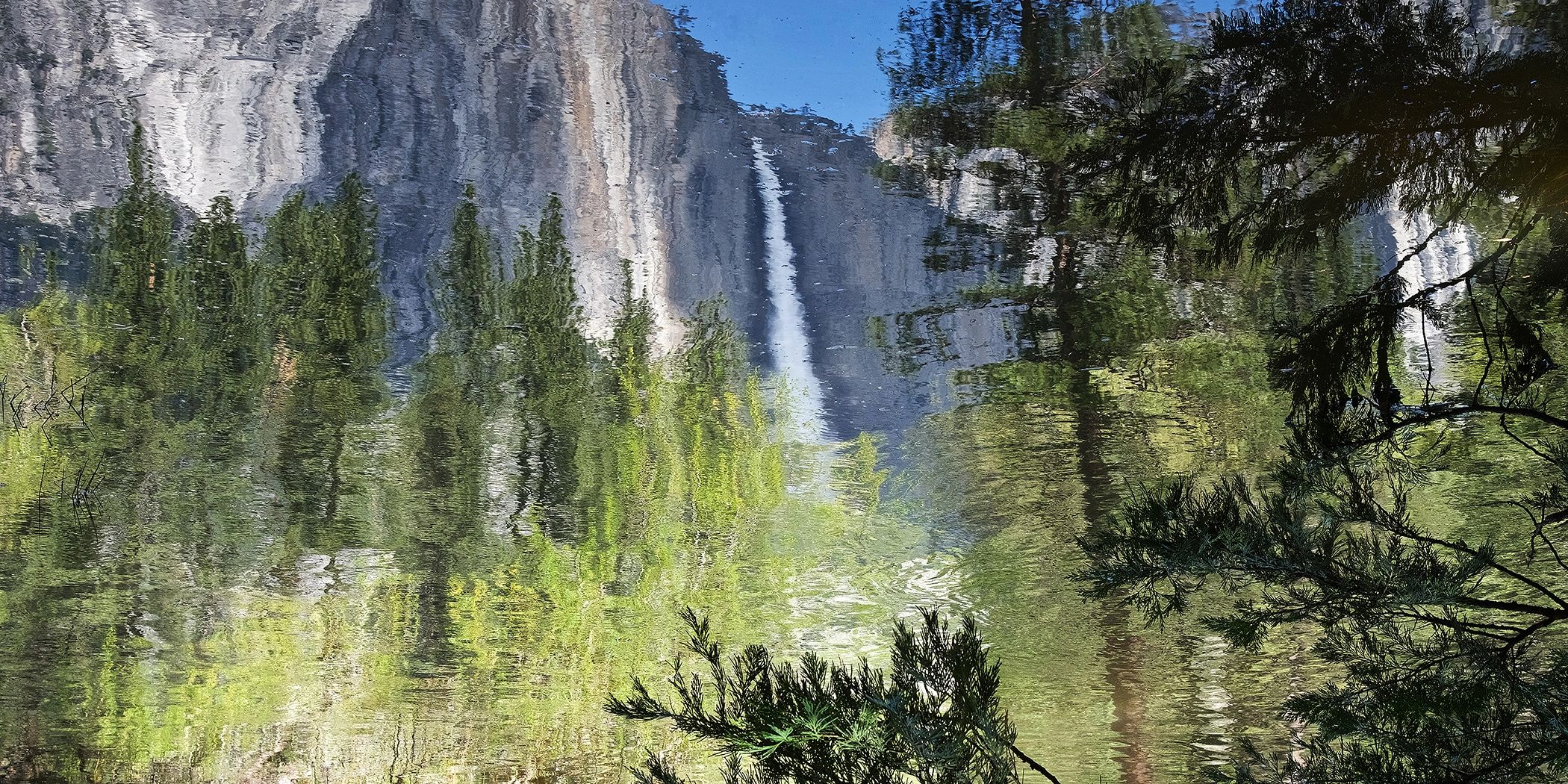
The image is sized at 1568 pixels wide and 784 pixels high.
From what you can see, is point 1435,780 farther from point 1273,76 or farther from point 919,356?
point 919,356

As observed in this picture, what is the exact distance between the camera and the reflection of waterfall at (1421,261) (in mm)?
2389

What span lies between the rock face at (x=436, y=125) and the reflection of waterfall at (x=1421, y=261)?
1.11 meters

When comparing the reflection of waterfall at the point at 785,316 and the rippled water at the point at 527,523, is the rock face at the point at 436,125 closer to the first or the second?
the reflection of waterfall at the point at 785,316

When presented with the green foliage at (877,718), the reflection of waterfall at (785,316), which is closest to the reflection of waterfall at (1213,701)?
the reflection of waterfall at (785,316)

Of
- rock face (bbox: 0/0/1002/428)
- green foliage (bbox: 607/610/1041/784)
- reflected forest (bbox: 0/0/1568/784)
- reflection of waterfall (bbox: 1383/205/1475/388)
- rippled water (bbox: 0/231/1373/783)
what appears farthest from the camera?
rippled water (bbox: 0/231/1373/783)

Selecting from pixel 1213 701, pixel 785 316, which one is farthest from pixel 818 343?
pixel 1213 701

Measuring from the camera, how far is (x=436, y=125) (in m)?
2.86

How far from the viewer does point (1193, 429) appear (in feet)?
13.6

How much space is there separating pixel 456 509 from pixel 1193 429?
2917mm

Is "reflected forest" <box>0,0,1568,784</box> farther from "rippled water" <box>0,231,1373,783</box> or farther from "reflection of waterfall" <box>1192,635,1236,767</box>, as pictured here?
"reflection of waterfall" <box>1192,635,1236,767</box>

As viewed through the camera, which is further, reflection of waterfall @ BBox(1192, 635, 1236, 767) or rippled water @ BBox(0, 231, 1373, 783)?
reflection of waterfall @ BBox(1192, 635, 1236, 767)

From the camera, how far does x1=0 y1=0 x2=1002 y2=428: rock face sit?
2.71 metres

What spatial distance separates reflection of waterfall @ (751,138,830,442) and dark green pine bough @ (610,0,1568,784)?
26.3 inches

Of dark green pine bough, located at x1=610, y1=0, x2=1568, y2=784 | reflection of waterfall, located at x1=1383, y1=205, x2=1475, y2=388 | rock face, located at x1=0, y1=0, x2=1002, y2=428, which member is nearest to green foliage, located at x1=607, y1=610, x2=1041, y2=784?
dark green pine bough, located at x1=610, y1=0, x2=1568, y2=784
